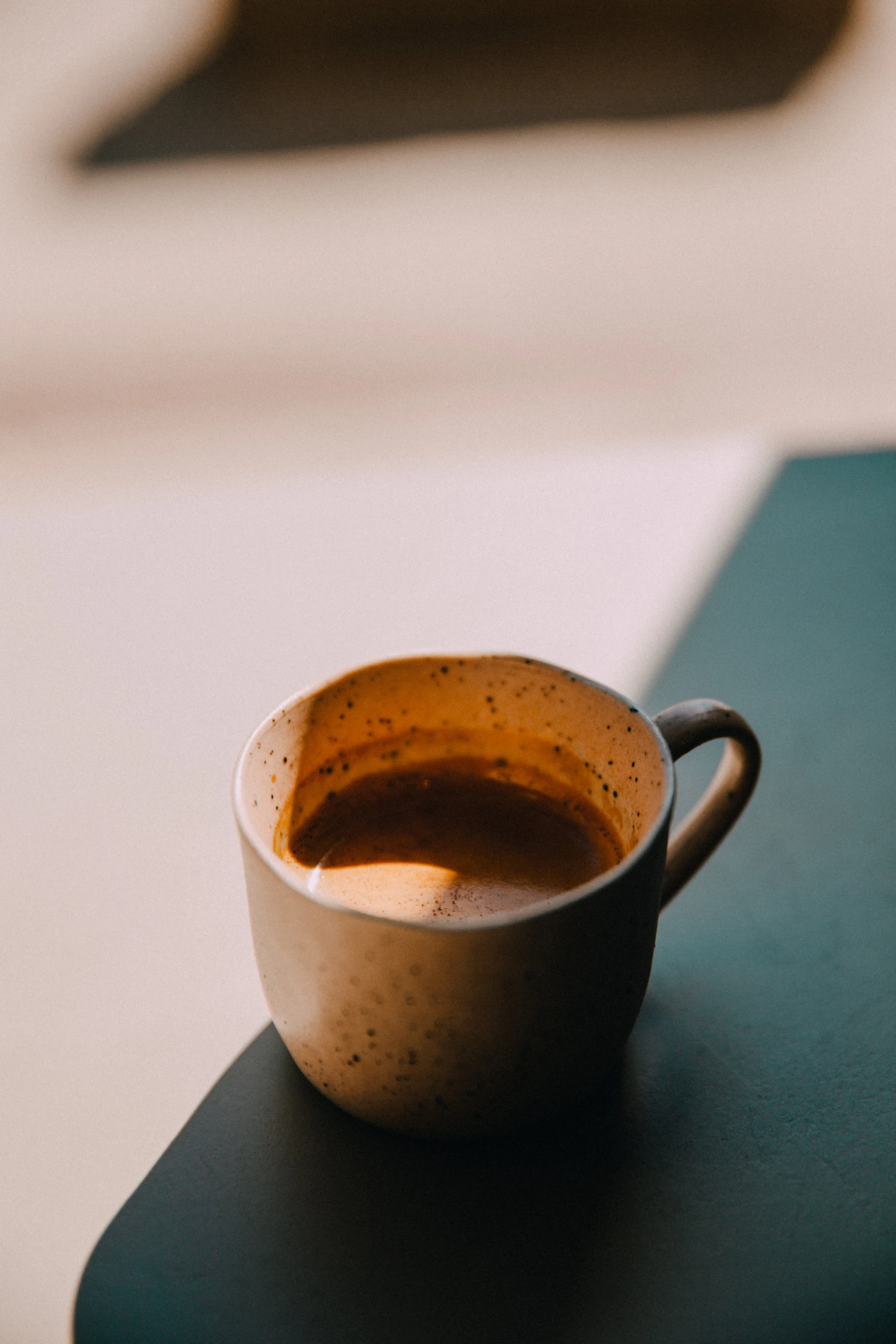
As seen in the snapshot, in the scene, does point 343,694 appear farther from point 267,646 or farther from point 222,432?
point 222,432

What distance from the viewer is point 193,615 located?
0.77 meters

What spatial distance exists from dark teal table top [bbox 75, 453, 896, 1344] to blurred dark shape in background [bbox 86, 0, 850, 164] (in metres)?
2.63

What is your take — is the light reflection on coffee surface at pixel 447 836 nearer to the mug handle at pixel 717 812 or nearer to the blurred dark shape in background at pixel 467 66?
the mug handle at pixel 717 812

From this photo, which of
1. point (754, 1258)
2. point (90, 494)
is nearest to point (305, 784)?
point (754, 1258)

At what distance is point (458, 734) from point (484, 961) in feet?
0.63

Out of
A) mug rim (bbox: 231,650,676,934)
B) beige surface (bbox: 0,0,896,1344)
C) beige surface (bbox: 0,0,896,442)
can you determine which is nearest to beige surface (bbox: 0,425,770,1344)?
beige surface (bbox: 0,0,896,1344)

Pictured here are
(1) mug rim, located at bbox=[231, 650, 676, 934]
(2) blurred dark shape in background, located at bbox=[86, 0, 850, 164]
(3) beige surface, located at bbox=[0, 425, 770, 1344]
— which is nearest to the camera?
(1) mug rim, located at bbox=[231, 650, 676, 934]

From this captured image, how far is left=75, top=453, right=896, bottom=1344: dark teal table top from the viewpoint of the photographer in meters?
0.38

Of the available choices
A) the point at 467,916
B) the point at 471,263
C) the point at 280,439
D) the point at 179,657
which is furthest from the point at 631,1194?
the point at 471,263

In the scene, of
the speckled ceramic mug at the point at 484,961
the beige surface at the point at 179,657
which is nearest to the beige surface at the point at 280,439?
the beige surface at the point at 179,657

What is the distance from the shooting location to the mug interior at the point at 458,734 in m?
0.45

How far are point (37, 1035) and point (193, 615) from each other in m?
0.35

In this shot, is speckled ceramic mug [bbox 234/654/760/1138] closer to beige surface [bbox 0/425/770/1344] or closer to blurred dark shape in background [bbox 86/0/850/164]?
beige surface [bbox 0/425/770/1344]

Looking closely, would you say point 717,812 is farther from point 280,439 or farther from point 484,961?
point 280,439
